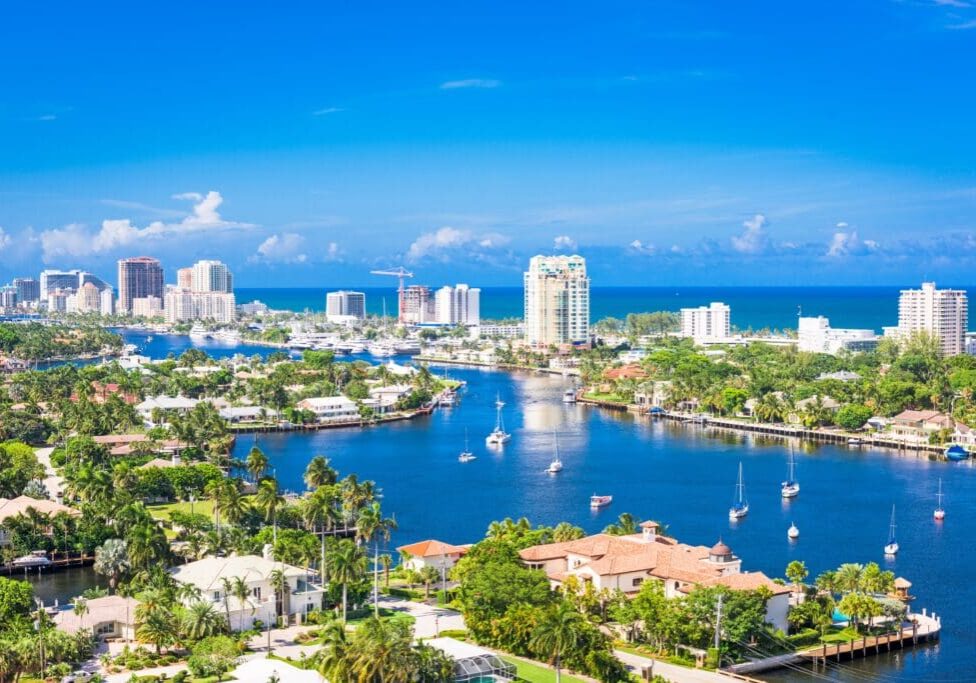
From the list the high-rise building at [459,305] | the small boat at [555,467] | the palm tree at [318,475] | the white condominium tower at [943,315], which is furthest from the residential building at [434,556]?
the high-rise building at [459,305]

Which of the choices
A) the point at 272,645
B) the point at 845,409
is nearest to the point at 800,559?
the point at 272,645

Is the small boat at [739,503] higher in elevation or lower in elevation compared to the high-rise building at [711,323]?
lower

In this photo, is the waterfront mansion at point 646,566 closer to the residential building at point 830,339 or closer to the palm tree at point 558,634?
the palm tree at point 558,634

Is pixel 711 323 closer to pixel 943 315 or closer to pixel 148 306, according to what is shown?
pixel 943 315

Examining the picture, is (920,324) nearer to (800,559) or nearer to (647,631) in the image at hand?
(800,559)

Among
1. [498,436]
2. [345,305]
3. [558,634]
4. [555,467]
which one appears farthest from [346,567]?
[345,305]
